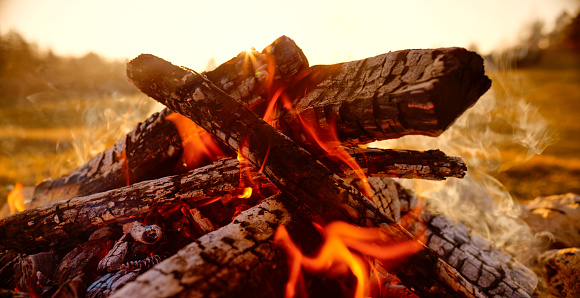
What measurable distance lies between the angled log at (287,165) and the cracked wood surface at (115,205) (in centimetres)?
67

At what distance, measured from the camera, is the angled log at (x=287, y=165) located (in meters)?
1.54

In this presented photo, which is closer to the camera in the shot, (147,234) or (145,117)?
(147,234)

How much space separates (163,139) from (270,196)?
5.64 ft

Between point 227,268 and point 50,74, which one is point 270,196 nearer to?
point 227,268

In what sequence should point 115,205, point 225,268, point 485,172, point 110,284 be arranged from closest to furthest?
point 225,268
point 110,284
point 115,205
point 485,172

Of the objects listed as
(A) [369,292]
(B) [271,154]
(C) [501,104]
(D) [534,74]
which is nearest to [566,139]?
(C) [501,104]

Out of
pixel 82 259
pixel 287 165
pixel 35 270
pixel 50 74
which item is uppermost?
pixel 50 74

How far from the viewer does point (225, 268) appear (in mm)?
1329

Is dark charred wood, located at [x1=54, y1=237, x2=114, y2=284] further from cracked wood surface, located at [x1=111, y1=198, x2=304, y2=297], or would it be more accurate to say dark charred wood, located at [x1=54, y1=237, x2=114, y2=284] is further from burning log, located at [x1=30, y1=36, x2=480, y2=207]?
cracked wood surface, located at [x1=111, y1=198, x2=304, y2=297]

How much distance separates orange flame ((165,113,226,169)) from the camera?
288cm

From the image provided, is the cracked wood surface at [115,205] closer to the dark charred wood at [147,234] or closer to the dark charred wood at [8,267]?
the dark charred wood at [8,267]

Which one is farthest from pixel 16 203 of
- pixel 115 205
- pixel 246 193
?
pixel 246 193

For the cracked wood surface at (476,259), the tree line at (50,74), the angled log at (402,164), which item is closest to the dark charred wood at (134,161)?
the angled log at (402,164)

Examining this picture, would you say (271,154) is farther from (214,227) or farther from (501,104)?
(501,104)
